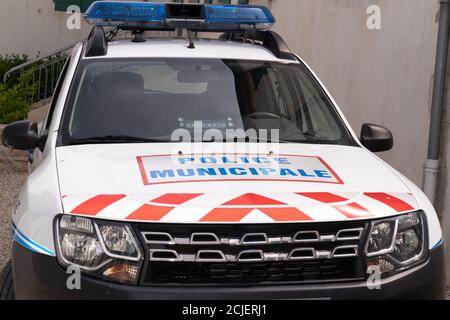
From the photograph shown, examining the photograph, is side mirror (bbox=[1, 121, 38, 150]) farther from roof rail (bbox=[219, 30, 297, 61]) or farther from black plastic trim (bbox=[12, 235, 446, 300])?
roof rail (bbox=[219, 30, 297, 61])

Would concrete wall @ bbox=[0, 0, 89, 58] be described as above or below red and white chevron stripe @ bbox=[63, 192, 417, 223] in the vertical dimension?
below

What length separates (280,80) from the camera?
4863 mm

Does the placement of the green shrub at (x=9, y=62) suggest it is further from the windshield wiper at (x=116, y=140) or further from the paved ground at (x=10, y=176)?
the windshield wiper at (x=116, y=140)

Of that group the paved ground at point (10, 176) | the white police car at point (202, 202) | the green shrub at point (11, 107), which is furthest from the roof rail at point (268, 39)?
the green shrub at point (11, 107)

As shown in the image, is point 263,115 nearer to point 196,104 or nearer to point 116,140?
point 196,104

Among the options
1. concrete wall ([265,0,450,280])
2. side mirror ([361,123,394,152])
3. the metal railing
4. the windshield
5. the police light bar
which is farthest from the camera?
the metal railing

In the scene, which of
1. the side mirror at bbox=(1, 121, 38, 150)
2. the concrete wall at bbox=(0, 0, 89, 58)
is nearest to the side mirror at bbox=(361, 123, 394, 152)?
the side mirror at bbox=(1, 121, 38, 150)

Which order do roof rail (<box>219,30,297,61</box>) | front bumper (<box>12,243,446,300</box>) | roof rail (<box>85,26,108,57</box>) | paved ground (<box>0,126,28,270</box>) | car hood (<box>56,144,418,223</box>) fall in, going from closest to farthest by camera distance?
front bumper (<box>12,243,446,300</box>) < car hood (<box>56,144,418,223</box>) < roof rail (<box>85,26,108,57</box>) < roof rail (<box>219,30,297,61</box>) < paved ground (<box>0,126,28,270</box>)

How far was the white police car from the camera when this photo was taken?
10.1 feet

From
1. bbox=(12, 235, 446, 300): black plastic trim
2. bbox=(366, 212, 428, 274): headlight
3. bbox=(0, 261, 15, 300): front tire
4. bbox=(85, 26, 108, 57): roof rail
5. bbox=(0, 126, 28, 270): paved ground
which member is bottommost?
bbox=(0, 126, 28, 270): paved ground

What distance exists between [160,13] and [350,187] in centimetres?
218

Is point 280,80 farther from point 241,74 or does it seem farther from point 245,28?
point 245,28

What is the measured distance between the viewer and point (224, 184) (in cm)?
338

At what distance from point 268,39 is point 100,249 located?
2.43m
